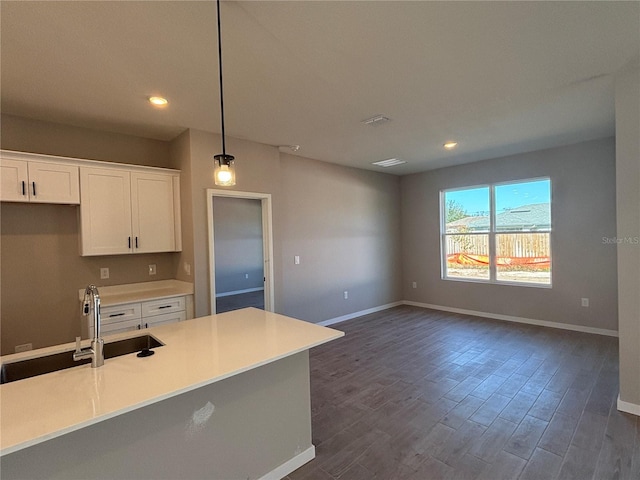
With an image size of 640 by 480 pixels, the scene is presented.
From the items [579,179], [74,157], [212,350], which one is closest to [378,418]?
[212,350]

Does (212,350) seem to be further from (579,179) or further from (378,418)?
(579,179)

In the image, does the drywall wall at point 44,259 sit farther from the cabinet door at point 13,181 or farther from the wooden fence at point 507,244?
the wooden fence at point 507,244

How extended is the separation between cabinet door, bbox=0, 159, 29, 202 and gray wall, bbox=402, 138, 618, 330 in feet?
19.7

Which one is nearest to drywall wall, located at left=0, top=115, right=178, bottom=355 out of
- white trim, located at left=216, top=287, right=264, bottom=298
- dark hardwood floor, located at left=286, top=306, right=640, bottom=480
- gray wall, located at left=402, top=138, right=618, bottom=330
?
dark hardwood floor, located at left=286, top=306, right=640, bottom=480

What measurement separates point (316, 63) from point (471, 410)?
3.04 m

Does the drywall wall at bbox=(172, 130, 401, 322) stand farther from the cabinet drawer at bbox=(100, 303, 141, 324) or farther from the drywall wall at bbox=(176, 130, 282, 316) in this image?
the cabinet drawer at bbox=(100, 303, 141, 324)

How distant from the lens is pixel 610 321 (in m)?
4.41

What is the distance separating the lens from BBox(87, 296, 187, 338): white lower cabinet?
10.1 ft

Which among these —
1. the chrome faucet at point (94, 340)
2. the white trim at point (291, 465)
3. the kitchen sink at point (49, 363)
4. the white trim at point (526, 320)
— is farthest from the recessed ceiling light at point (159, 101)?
the white trim at point (526, 320)

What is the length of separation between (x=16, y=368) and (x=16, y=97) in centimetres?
231

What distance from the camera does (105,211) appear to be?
10.8 feet

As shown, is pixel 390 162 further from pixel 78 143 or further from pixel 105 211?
pixel 78 143

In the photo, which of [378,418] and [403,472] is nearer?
[403,472]

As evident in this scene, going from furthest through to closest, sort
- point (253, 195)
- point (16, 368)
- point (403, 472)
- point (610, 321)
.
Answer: point (610, 321) → point (253, 195) → point (403, 472) → point (16, 368)
